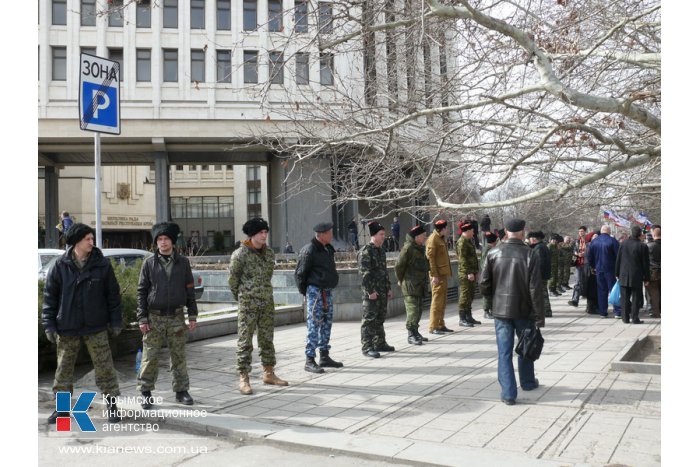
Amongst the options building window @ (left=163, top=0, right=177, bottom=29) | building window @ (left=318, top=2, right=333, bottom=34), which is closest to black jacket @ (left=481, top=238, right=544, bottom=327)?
building window @ (left=318, top=2, right=333, bottom=34)

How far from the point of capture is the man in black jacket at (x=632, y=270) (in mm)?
11359

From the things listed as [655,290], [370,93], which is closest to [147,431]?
[370,93]

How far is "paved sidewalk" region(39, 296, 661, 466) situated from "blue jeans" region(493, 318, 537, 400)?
154 millimetres

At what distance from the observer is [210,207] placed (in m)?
65.8

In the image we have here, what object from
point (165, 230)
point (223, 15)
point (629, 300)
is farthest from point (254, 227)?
point (223, 15)

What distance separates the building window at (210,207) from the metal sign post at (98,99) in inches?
2340

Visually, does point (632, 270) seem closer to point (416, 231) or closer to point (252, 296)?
point (416, 231)

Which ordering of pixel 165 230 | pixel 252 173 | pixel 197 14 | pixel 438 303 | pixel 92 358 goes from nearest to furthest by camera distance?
pixel 92 358 → pixel 165 230 → pixel 438 303 → pixel 197 14 → pixel 252 173

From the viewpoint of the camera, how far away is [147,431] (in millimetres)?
5531

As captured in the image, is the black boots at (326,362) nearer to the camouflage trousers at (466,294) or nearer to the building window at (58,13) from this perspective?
the camouflage trousers at (466,294)

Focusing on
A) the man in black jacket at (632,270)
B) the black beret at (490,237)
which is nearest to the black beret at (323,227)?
the black beret at (490,237)

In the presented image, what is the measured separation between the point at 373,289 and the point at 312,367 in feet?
5.13

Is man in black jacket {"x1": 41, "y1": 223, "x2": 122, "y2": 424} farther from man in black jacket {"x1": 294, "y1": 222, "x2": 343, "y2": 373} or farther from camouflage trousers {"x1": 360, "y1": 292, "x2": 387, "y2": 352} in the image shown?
camouflage trousers {"x1": 360, "y1": 292, "x2": 387, "y2": 352}

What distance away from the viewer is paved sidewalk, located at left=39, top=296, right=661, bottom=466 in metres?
4.70
